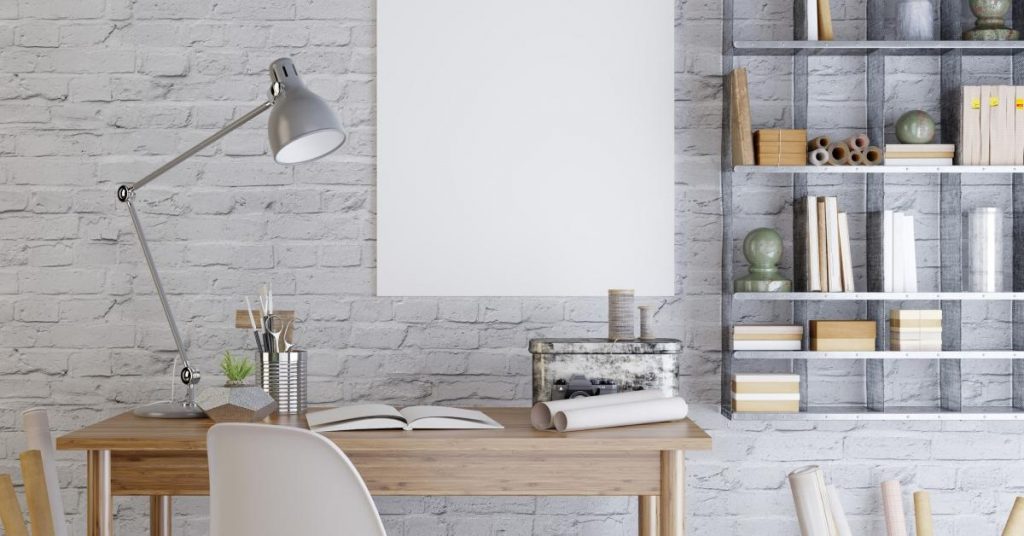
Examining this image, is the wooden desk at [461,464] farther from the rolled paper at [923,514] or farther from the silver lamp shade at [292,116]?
the rolled paper at [923,514]

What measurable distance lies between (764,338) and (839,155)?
0.53 meters

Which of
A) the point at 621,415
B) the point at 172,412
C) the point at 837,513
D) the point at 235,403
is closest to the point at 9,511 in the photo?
the point at 172,412

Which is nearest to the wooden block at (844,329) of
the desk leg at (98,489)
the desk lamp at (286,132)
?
the desk lamp at (286,132)

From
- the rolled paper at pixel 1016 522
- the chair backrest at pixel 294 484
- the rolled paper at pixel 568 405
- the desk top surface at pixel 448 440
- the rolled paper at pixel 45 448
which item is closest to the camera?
the chair backrest at pixel 294 484

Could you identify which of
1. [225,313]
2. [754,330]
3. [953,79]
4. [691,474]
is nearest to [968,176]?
[953,79]

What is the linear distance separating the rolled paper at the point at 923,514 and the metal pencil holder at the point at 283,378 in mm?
1687

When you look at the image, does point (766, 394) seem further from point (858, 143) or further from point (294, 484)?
point (294, 484)

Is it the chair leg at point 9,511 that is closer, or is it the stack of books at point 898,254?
the chair leg at point 9,511

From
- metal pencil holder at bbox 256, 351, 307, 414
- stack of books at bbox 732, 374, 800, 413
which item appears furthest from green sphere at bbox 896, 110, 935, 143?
metal pencil holder at bbox 256, 351, 307, 414

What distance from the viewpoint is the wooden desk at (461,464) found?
6.24 ft

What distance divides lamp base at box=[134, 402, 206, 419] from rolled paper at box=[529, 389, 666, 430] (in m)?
0.81

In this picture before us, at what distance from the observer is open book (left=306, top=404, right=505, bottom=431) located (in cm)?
199

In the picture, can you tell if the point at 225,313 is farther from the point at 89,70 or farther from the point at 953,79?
the point at 953,79

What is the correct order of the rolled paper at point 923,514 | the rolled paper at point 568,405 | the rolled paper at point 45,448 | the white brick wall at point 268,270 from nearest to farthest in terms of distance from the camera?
the rolled paper at point 568,405 → the rolled paper at point 45,448 → the rolled paper at point 923,514 → the white brick wall at point 268,270
